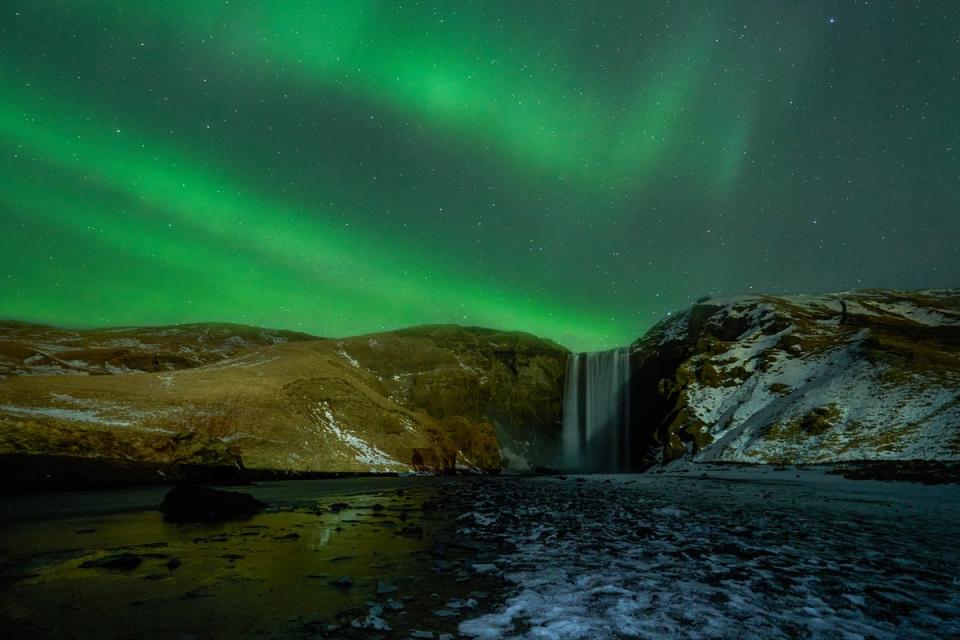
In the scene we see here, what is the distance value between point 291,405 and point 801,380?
8539 centimetres

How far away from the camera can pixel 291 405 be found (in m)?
58.8

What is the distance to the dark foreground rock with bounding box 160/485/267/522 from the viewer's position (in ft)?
59.6

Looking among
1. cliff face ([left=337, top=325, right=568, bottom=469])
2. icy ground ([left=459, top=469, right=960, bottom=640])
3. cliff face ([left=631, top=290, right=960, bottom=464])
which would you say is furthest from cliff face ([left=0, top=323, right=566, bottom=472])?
icy ground ([left=459, top=469, right=960, bottom=640])

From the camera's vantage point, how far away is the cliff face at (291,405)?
129ft

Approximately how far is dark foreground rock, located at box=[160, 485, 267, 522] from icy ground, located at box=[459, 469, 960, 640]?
372 inches

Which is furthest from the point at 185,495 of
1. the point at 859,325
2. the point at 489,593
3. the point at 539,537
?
the point at 859,325

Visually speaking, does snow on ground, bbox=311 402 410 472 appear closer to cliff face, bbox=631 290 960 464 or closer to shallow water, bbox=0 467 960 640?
shallow water, bbox=0 467 960 640

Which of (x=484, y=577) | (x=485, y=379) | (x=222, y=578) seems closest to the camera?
(x=222, y=578)

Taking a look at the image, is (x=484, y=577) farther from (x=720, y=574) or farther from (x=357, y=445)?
(x=357, y=445)

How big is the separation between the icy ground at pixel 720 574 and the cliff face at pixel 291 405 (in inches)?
1387

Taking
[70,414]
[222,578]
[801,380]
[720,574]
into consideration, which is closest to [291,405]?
[70,414]

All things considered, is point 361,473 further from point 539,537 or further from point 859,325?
point 859,325

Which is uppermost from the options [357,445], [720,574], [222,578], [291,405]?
[291,405]

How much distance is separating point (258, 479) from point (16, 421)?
20.0m
